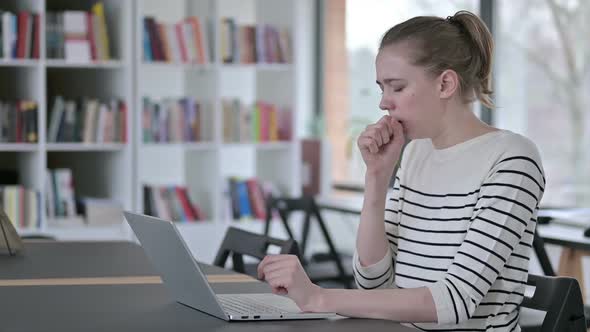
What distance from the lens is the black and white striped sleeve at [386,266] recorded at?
1.98 m

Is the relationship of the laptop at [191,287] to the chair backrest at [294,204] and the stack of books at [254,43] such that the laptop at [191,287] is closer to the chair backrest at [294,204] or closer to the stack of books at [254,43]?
the chair backrest at [294,204]

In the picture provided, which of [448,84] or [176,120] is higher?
[448,84]

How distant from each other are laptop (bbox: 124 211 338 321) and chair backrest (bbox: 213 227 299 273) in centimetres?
57

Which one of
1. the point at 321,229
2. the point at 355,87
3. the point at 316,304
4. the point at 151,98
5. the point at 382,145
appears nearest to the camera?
the point at 316,304

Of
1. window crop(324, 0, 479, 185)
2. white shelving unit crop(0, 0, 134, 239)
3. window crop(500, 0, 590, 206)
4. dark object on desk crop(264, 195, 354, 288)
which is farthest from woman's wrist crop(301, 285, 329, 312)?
window crop(324, 0, 479, 185)

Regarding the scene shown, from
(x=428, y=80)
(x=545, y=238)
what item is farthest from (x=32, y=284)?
(x=545, y=238)

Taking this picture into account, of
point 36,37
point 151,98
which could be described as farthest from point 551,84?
point 36,37

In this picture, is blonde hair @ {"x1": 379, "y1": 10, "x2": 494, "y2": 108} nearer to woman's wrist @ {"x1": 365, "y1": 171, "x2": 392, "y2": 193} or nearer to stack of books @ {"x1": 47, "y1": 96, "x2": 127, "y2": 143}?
woman's wrist @ {"x1": 365, "y1": 171, "x2": 392, "y2": 193}

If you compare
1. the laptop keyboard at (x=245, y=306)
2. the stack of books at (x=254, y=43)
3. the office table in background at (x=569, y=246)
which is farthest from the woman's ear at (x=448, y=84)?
the stack of books at (x=254, y=43)

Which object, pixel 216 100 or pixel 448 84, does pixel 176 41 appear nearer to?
pixel 216 100

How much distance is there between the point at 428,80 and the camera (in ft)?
6.11

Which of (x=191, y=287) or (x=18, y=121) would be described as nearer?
(x=191, y=287)

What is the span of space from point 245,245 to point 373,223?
65cm

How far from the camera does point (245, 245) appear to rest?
8.35 feet
